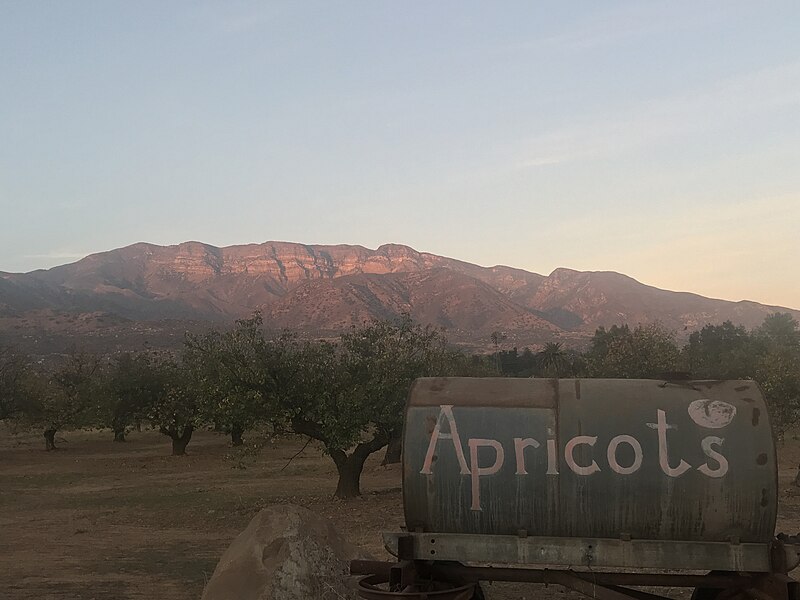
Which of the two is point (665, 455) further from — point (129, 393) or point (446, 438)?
point (129, 393)

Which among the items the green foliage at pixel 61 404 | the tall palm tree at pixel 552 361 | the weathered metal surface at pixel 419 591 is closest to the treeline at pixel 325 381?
the weathered metal surface at pixel 419 591

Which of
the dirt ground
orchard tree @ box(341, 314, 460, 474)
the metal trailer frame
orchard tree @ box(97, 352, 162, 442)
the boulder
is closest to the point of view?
the metal trailer frame

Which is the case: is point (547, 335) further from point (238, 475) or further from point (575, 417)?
point (575, 417)

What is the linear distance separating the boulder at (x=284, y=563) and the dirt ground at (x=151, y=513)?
71.4 inches

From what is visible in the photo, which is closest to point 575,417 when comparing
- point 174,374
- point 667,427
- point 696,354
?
point 667,427

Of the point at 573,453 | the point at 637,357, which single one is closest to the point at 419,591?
the point at 573,453

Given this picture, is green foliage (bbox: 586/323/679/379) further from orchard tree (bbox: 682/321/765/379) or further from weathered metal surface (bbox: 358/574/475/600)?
weathered metal surface (bbox: 358/574/475/600)

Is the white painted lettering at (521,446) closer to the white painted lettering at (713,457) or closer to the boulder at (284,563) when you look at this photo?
the white painted lettering at (713,457)

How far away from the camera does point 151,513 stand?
20.5m

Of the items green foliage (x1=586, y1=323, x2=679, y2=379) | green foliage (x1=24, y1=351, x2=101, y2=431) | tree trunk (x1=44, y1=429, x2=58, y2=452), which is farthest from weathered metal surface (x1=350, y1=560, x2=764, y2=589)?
tree trunk (x1=44, y1=429, x2=58, y2=452)

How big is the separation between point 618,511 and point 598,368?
95.2 feet

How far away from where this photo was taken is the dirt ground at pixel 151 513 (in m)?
12.8

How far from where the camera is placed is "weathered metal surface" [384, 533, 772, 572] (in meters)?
7.00

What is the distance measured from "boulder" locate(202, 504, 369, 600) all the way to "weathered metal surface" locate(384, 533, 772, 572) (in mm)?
3265
